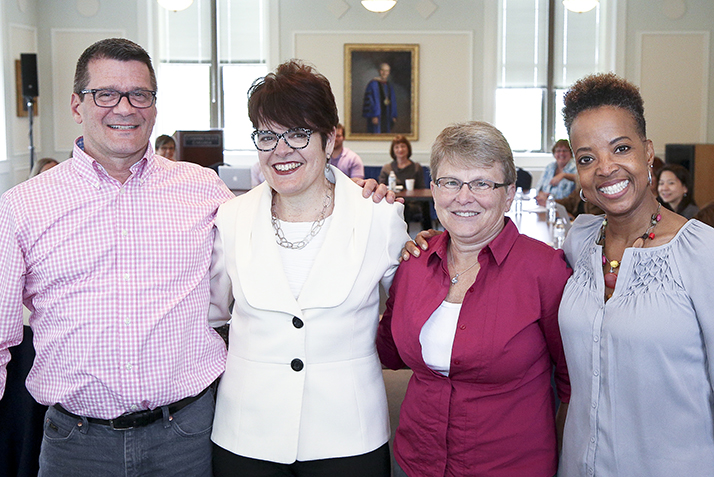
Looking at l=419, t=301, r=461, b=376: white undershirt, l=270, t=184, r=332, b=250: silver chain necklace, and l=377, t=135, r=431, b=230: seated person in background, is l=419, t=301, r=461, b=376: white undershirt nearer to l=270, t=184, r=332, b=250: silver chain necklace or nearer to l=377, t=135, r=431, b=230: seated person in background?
l=270, t=184, r=332, b=250: silver chain necklace

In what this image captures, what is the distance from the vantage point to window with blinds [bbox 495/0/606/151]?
10820mm

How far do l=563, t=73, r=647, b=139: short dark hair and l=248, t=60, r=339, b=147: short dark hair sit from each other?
697 mm

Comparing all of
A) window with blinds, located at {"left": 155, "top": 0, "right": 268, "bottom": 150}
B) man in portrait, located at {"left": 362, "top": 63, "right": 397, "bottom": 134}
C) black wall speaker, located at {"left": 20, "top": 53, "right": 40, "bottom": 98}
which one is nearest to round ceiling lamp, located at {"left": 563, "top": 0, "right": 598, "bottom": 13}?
man in portrait, located at {"left": 362, "top": 63, "right": 397, "bottom": 134}

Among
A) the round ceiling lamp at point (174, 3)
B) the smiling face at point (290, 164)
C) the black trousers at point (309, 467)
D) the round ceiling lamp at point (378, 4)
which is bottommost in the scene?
the black trousers at point (309, 467)

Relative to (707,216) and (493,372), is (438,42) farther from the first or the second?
(493,372)

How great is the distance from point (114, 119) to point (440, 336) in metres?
1.10

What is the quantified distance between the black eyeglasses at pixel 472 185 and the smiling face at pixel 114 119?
2.87 feet

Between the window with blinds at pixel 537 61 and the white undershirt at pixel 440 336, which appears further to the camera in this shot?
the window with blinds at pixel 537 61

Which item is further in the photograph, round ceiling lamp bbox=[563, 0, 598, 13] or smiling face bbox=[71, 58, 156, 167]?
round ceiling lamp bbox=[563, 0, 598, 13]

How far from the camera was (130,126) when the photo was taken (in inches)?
78.7

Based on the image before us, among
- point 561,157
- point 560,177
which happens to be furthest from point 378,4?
point 560,177

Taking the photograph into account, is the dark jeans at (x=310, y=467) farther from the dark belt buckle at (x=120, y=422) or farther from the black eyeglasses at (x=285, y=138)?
the black eyeglasses at (x=285, y=138)

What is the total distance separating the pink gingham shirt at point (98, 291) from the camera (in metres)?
1.89

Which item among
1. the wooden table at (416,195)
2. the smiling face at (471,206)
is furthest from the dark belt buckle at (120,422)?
the wooden table at (416,195)
